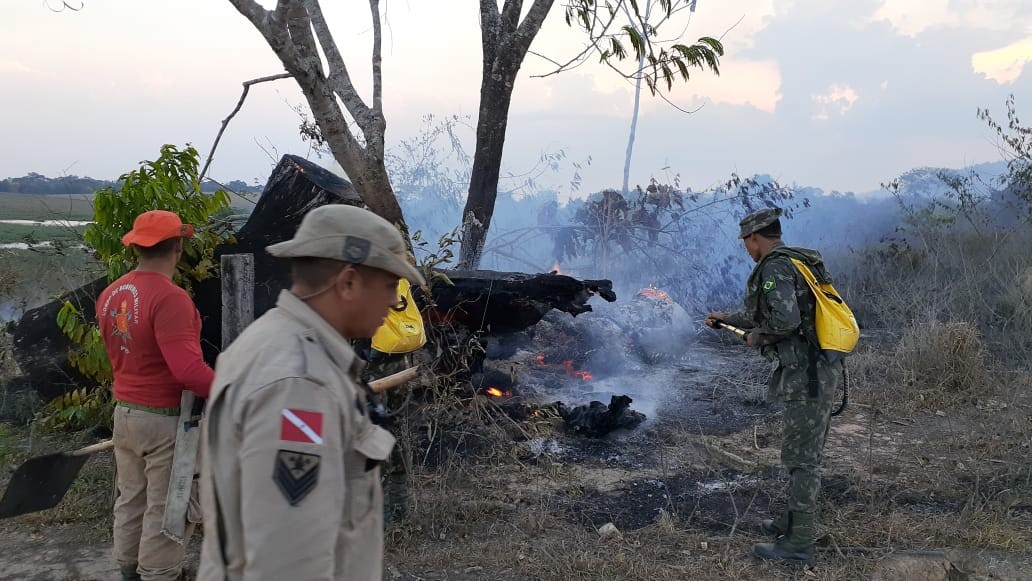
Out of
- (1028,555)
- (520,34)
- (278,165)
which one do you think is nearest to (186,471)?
(278,165)

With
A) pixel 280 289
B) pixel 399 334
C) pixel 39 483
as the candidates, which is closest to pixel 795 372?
pixel 399 334

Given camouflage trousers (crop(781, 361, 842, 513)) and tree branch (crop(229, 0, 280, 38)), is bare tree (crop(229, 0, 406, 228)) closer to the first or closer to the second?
tree branch (crop(229, 0, 280, 38))

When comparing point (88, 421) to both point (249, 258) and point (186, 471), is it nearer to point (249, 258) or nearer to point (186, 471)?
point (249, 258)

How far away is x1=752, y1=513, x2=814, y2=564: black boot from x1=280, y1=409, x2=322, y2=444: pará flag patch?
362 cm

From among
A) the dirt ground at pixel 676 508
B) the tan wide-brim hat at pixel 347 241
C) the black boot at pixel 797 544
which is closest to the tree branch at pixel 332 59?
the dirt ground at pixel 676 508

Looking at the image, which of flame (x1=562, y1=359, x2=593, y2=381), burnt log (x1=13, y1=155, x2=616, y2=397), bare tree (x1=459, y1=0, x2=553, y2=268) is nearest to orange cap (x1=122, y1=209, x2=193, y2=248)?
burnt log (x1=13, y1=155, x2=616, y2=397)

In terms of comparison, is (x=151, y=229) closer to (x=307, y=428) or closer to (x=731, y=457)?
(x=307, y=428)

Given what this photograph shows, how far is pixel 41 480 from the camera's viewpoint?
13.2ft

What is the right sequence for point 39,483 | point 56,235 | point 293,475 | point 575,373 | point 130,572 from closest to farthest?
1. point 293,475
2. point 130,572
3. point 39,483
4. point 56,235
5. point 575,373

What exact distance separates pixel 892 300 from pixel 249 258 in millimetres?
9040

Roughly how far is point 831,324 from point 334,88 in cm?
486

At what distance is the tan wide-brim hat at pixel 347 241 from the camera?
1.59 metres

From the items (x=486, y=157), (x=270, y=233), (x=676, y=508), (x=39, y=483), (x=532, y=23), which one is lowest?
(x=676, y=508)

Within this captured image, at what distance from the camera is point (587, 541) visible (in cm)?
449
